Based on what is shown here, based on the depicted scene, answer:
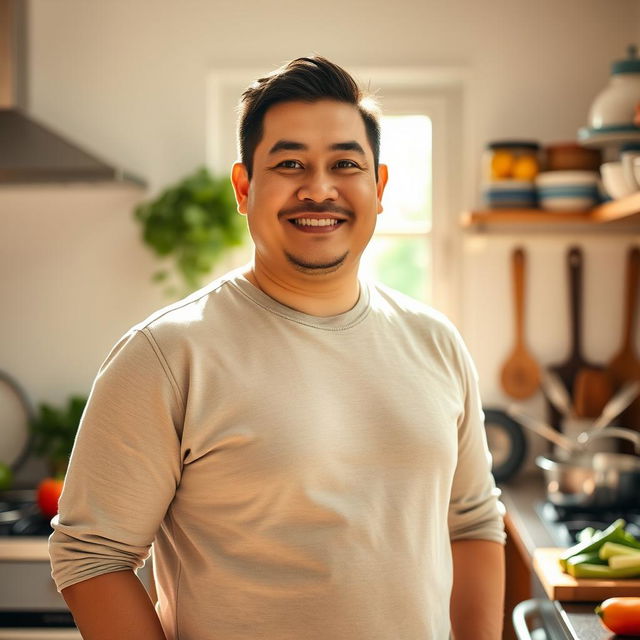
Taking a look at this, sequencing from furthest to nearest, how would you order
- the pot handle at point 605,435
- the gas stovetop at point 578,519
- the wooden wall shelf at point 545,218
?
the wooden wall shelf at point 545,218, the pot handle at point 605,435, the gas stovetop at point 578,519

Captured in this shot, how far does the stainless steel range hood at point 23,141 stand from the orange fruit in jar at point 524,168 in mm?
1106

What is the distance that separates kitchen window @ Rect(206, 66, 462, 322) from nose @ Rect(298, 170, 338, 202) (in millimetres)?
1680

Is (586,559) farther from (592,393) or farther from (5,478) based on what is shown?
(5,478)

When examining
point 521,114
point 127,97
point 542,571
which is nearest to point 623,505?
point 542,571

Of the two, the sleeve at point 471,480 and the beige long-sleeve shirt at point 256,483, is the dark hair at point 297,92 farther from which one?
the sleeve at point 471,480

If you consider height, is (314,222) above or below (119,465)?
above

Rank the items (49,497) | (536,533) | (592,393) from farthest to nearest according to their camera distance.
Result: (592,393), (49,497), (536,533)

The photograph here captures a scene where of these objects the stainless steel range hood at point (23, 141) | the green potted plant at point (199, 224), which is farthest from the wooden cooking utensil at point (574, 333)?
the stainless steel range hood at point (23, 141)

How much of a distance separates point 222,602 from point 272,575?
7 cm

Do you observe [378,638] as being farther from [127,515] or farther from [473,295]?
[473,295]

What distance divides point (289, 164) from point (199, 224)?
1498mm

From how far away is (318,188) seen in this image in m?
1.16

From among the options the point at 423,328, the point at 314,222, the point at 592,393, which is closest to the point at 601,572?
the point at 423,328

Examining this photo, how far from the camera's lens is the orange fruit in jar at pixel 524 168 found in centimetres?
260
